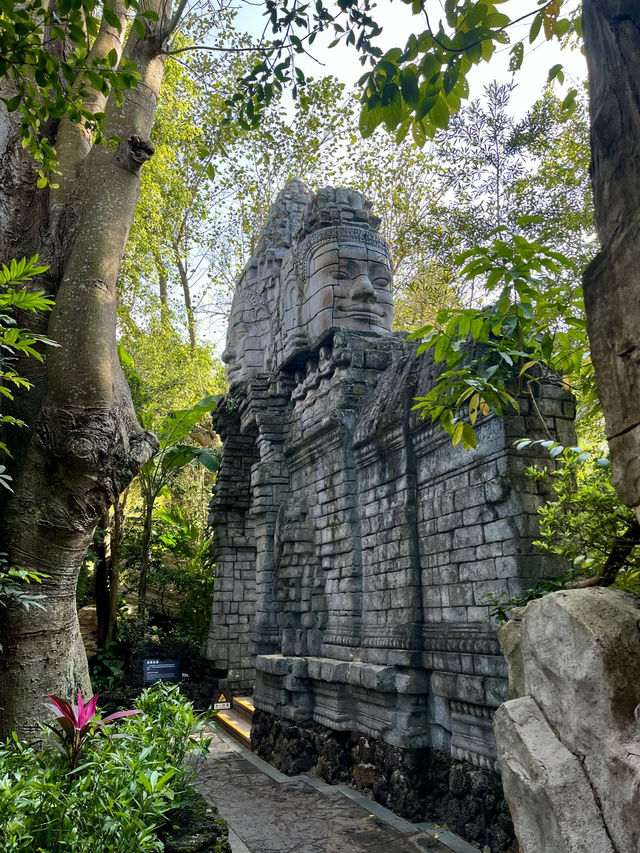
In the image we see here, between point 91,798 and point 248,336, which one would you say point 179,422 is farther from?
point 91,798

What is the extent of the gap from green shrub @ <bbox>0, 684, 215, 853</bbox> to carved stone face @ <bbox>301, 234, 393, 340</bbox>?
550 centimetres

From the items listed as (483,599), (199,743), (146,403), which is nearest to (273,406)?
(146,403)

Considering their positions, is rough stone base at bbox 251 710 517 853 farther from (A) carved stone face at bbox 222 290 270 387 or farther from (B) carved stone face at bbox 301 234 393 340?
(A) carved stone face at bbox 222 290 270 387

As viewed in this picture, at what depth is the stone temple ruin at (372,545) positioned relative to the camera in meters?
4.99

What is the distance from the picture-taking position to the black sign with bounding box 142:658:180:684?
33.9 feet

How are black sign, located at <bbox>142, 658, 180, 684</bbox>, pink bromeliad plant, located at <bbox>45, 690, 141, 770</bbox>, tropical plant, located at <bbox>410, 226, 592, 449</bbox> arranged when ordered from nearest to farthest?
tropical plant, located at <bbox>410, 226, 592, 449</bbox> < pink bromeliad plant, located at <bbox>45, 690, 141, 770</bbox> < black sign, located at <bbox>142, 658, 180, 684</bbox>

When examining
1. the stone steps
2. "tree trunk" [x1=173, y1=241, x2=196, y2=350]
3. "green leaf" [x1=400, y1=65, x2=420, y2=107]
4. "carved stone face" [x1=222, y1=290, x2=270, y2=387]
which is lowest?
the stone steps

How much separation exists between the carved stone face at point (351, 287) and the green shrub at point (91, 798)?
550 centimetres

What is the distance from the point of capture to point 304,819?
5734 mm

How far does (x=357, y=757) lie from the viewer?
6.56 meters

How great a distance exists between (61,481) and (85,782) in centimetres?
204

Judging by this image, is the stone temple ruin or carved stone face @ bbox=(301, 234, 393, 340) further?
carved stone face @ bbox=(301, 234, 393, 340)

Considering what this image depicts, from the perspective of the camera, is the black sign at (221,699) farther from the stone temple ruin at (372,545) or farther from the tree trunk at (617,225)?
the tree trunk at (617,225)

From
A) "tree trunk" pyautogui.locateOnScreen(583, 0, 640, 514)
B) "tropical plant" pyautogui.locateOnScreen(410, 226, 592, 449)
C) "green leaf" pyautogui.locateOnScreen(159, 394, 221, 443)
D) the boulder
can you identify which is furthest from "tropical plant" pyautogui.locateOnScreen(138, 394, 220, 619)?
"tree trunk" pyautogui.locateOnScreen(583, 0, 640, 514)
